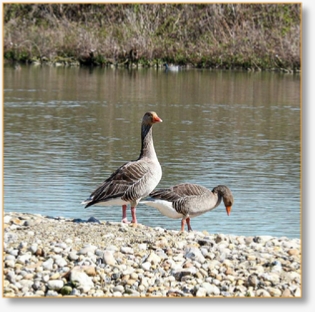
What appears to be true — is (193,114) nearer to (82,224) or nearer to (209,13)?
(209,13)

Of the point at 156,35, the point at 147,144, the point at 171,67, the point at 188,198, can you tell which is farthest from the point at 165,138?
the point at 171,67

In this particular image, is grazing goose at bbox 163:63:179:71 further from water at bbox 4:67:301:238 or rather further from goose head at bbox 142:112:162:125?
goose head at bbox 142:112:162:125

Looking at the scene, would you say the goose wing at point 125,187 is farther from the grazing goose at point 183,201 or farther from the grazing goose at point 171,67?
the grazing goose at point 171,67

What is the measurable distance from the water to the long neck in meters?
1.31

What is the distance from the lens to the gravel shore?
7.77 metres

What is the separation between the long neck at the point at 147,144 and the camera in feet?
34.0

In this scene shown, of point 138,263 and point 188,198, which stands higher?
point 188,198

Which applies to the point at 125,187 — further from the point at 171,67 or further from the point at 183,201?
the point at 171,67

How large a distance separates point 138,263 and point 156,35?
19301mm

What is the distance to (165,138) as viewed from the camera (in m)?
19.2

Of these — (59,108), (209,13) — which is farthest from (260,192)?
(59,108)

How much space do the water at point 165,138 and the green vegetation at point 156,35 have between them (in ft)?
3.46

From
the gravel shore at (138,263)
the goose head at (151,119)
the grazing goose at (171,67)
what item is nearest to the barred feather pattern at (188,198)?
the gravel shore at (138,263)

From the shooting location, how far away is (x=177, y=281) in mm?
7988
